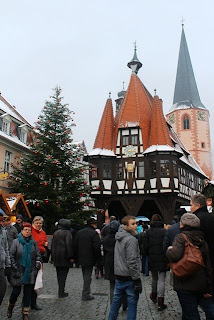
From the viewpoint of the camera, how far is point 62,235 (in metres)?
8.47

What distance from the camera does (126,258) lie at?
5.33m

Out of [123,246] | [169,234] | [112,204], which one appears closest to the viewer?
[123,246]

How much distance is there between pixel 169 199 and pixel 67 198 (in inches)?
426

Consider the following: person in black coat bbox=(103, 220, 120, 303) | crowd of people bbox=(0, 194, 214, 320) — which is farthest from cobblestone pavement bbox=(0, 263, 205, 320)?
person in black coat bbox=(103, 220, 120, 303)

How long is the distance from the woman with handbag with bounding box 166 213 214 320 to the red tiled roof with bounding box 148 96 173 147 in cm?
2631

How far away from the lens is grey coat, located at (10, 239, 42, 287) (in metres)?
6.11

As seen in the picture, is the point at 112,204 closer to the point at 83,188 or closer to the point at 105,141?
the point at 105,141

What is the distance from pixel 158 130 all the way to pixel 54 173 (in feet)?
39.7

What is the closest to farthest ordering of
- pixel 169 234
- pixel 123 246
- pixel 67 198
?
pixel 123 246 < pixel 169 234 < pixel 67 198

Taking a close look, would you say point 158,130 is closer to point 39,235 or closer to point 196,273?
point 39,235

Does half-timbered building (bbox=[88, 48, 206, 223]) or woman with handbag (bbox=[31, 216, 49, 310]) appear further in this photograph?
half-timbered building (bbox=[88, 48, 206, 223])

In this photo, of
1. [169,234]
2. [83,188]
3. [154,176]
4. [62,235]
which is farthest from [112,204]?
[169,234]

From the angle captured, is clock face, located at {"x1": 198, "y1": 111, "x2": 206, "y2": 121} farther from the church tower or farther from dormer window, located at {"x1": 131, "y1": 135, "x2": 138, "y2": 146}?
dormer window, located at {"x1": 131, "y1": 135, "x2": 138, "y2": 146}

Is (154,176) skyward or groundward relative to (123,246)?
skyward
